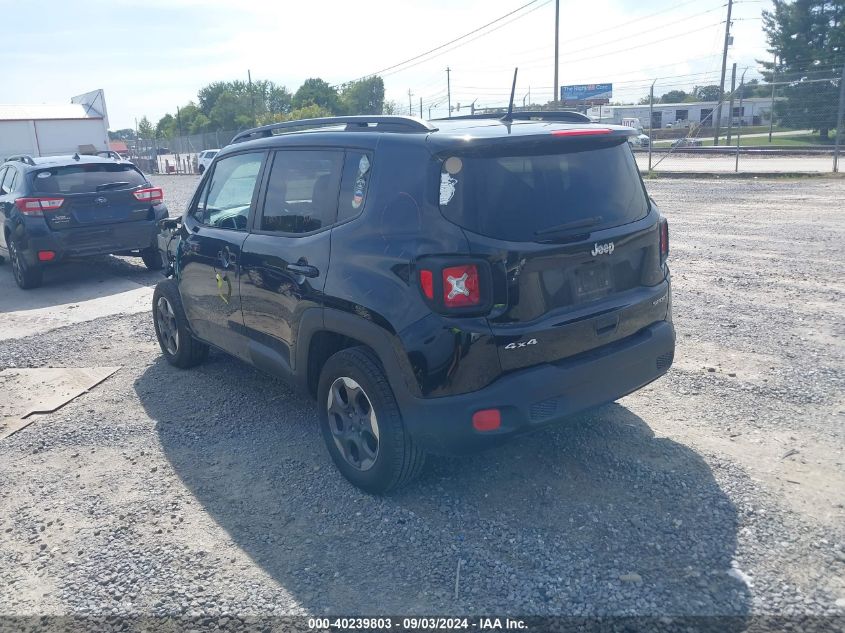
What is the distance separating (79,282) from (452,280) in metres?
8.72

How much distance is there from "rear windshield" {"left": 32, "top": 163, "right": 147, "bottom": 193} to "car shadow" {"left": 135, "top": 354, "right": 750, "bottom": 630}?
615 centimetres

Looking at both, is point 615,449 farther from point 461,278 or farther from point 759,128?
point 759,128

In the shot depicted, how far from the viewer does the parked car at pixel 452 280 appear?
10.9ft

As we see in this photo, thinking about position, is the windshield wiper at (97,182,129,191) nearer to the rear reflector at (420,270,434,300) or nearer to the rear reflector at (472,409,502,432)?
the rear reflector at (420,270,434,300)

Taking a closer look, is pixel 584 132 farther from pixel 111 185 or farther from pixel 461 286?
pixel 111 185

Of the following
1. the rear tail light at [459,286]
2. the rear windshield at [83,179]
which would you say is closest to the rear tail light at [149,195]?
the rear windshield at [83,179]

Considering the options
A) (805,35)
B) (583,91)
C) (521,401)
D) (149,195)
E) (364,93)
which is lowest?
(521,401)

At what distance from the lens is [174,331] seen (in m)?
6.14

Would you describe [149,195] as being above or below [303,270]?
below

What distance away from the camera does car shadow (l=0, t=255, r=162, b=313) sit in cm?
931

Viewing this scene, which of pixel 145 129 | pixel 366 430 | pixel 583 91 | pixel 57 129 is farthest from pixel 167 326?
pixel 145 129

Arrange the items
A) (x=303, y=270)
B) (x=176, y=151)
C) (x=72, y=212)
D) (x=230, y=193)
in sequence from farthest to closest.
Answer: (x=176, y=151), (x=72, y=212), (x=230, y=193), (x=303, y=270)

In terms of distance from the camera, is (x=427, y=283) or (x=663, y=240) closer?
(x=427, y=283)

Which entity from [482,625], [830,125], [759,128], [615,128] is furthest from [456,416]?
[759,128]
